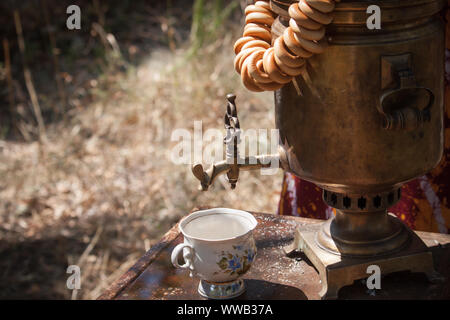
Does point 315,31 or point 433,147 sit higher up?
point 315,31

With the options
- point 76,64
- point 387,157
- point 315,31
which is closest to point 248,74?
point 315,31

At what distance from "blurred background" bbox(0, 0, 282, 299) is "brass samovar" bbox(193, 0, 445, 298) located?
119 centimetres

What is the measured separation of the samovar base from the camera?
1.14 m

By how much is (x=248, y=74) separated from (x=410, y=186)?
0.67 meters

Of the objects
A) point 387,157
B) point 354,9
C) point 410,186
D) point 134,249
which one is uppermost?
point 354,9

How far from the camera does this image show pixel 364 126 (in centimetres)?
103

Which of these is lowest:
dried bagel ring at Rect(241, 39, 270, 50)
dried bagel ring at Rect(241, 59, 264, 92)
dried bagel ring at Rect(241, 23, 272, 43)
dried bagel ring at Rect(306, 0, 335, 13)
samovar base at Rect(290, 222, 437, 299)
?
samovar base at Rect(290, 222, 437, 299)

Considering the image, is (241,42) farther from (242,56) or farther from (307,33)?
(307,33)

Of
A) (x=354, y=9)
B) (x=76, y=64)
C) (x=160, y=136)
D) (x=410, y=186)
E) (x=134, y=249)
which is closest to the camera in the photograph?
(x=354, y=9)

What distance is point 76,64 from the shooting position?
12.6ft

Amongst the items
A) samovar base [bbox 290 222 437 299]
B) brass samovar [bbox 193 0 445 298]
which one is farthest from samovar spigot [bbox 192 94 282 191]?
samovar base [bbox 290 222 437 299]

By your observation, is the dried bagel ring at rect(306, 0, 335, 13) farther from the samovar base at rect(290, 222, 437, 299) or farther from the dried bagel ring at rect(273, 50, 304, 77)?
the samovar base at rect(290, 222, 437, 299)

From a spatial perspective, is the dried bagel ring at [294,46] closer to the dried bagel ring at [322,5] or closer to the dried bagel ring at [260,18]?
the dried bagel ring at [322,5]

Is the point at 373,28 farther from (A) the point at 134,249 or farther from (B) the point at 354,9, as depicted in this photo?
(A) the point at 134,249
